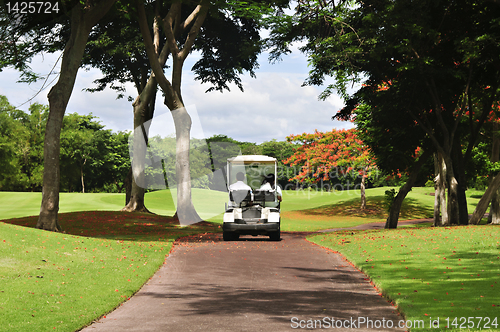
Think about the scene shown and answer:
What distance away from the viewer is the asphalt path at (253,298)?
6355 millimetres

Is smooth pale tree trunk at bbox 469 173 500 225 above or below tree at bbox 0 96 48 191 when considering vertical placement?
below

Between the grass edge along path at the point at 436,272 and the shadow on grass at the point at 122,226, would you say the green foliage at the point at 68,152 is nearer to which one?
the shadow on grass at the point at 122,226

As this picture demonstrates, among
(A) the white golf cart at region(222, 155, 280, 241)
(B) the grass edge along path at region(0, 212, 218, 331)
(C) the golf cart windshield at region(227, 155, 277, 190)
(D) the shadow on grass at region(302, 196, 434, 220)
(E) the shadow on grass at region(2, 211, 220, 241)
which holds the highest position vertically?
(C) the golf cart windshield at region(227, 155, 277, 190)

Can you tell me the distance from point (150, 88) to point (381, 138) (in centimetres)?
1476

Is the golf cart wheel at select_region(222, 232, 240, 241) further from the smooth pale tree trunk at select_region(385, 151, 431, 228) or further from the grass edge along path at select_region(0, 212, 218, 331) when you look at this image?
the smooth pale tree trunk at select_region(385, 151, 431, 228)

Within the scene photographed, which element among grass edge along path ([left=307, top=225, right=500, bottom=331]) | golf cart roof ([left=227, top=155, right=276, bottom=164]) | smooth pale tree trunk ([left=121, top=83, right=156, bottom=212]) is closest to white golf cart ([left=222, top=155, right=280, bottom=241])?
golf cart roof ([left=227, top=155, right=276, bottom=164])

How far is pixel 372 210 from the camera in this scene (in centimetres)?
4456

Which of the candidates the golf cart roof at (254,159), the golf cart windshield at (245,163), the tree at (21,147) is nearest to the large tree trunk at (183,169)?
the golf cart windshield at (245,163)

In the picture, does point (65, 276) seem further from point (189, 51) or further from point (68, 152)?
point (68, 152)

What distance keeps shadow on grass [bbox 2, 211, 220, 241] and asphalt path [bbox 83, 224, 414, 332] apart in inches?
267

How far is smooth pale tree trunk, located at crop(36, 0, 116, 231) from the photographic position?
17.1 meters

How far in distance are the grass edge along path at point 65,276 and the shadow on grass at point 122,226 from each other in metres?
3.38

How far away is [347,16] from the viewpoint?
21969 millimetres

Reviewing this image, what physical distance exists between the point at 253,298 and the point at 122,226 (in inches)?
627
